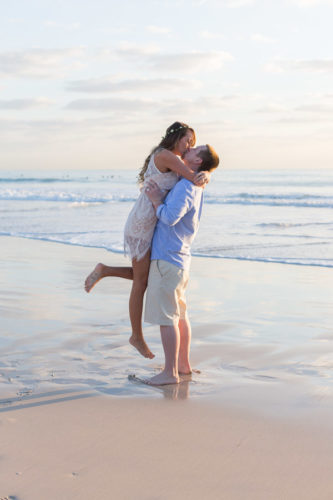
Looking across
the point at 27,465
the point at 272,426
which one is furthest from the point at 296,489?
the point at 27,465

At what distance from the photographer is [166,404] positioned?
367 cm

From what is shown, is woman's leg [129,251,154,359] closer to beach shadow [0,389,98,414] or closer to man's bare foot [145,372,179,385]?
man's bare foot [145,372,179,385]

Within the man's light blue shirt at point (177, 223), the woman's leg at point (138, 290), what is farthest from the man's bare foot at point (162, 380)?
the man's light blue shirt at point (177, 223)

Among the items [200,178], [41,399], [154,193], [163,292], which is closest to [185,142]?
[200,178]

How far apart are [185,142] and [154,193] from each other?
0.43 metres

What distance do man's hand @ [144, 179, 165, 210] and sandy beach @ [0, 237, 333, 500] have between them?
1.29 meters

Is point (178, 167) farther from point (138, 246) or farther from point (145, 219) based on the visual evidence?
point (138, 246)

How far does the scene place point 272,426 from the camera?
3.31 meters

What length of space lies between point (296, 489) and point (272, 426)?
68 cm

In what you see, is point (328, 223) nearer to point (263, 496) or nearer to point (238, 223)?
point (238, 223)

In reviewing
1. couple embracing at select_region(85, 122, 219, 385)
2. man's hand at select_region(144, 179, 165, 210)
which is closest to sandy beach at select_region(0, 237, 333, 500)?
couple embracing at select_region(85, 122, 219, 385)

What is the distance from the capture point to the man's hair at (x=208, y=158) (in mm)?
4086

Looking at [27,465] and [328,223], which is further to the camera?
[328,223]

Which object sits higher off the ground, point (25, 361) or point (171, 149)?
point (171, 149)
